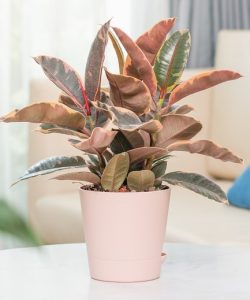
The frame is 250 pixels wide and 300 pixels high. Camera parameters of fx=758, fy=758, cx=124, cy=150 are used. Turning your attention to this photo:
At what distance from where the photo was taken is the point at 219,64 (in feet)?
9.27

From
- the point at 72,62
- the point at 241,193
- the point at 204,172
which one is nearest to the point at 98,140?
the point at 241,193

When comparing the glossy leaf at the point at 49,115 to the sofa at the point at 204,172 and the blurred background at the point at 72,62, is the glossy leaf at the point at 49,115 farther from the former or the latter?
the blurred background at the point at 72,62

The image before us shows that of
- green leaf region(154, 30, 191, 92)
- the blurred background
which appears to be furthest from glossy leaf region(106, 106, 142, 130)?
the blurred background

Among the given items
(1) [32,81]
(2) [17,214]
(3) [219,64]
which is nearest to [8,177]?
(1) [32,81]

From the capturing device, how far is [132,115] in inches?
39.0

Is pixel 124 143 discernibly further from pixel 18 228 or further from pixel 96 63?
pixel 18 228

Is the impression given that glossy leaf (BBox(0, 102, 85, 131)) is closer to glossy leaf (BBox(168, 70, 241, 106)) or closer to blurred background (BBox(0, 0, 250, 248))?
glossy leaf (BBox(168, 70, 241, 106))

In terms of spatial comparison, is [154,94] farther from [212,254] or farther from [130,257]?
[212,254]

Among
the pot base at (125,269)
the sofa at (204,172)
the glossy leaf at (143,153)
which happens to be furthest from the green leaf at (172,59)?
the sofa at (204,172)

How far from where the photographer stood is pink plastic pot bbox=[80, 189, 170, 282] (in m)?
1.03

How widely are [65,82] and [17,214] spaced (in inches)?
31.3

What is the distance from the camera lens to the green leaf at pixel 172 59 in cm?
106

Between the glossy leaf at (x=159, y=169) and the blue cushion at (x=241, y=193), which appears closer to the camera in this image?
the glossy leaf at (x=159, y=169)

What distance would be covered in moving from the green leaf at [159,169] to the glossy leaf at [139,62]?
11 centimetres
